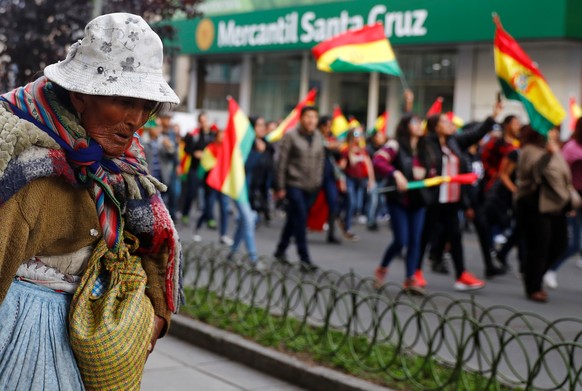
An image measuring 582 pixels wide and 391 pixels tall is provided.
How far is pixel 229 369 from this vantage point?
635cm

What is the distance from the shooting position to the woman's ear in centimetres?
240

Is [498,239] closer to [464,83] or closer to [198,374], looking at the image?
[198,374]

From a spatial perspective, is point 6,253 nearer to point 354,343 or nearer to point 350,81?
point 354,343

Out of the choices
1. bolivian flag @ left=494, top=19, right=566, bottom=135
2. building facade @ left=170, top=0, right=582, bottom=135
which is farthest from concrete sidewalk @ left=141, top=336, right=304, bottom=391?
building facade @ left=170, top=0, right=582, bottom=135

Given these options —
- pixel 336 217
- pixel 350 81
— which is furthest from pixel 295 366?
pixel 350 81

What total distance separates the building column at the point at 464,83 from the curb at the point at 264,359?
644 inches

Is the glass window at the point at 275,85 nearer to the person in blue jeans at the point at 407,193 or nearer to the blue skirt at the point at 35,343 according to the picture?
the person in blue jeans at the point at 407,193

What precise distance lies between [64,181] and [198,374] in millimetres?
3967

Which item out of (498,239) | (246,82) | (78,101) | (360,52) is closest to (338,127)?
(498,239)

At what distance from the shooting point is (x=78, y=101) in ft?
7.89

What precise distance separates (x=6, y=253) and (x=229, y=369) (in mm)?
4229

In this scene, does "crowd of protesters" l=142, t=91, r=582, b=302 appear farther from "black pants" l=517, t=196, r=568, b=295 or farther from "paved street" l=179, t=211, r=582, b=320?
"paved street" l=179, t=211, r=582, b=320

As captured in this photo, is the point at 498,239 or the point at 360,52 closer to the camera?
the point at 360,52

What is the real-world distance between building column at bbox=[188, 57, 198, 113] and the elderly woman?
31278 millimetres
